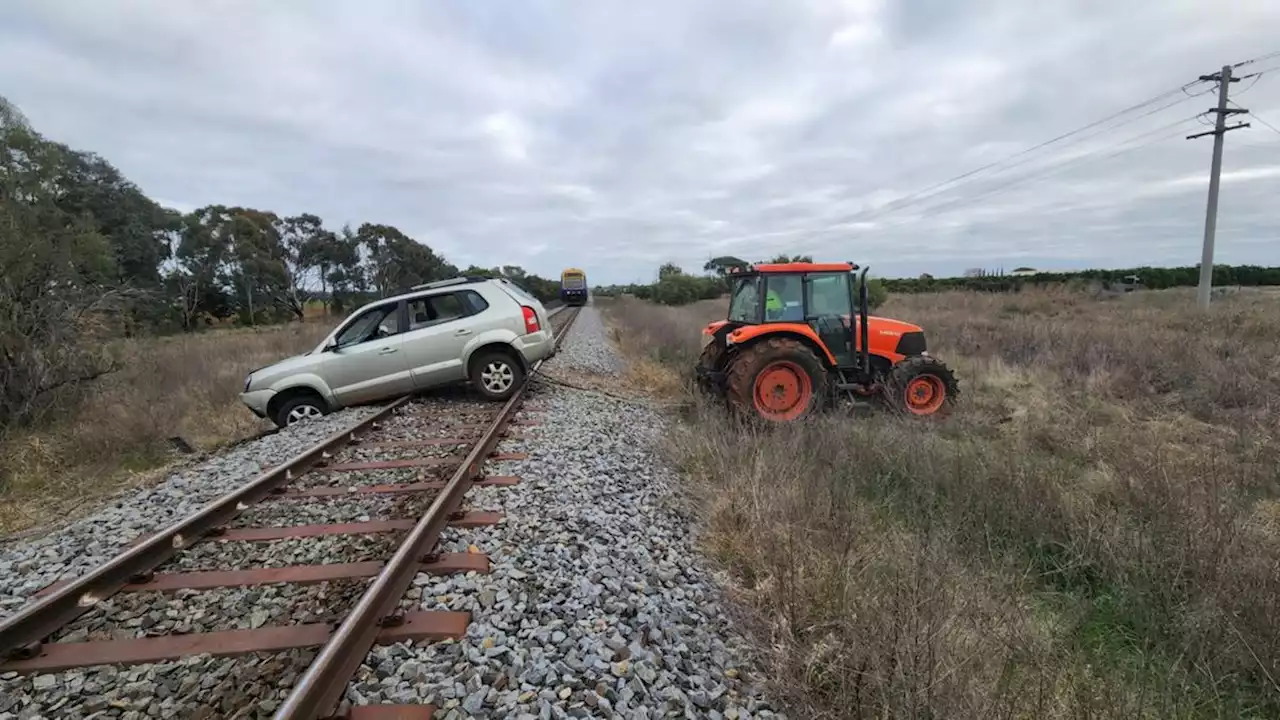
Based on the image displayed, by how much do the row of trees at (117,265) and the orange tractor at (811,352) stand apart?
1064 cm

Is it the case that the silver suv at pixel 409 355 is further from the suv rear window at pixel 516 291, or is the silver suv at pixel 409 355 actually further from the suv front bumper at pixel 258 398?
the suv rear window at pixel 516 291

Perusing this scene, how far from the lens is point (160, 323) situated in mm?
26453

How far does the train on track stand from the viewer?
199 feet

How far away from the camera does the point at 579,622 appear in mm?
3217

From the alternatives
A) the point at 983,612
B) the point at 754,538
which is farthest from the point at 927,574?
the point at 754,538

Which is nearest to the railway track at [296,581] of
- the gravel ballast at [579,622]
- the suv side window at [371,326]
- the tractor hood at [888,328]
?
the gravel ballast at [579,622]

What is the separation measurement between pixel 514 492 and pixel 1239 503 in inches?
236

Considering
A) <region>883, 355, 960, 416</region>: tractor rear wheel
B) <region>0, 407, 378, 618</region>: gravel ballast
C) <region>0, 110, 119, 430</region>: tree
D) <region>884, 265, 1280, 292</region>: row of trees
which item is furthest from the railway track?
<region>884, 265, 1280, 292</region>: row of trees

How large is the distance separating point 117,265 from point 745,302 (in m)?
19.0

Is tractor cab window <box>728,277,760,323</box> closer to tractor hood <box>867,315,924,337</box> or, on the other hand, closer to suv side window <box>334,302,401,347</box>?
tractor hood <box>867,315,924,337</box>

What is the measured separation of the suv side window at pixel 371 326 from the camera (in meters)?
9.27

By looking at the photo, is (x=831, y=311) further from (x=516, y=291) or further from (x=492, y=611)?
(x=492, y=611)

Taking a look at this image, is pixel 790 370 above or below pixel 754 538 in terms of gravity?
above

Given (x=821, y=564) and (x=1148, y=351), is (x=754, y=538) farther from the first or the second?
(x=1148, y=351)
